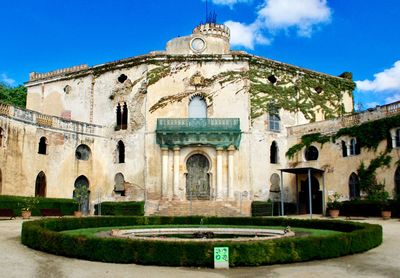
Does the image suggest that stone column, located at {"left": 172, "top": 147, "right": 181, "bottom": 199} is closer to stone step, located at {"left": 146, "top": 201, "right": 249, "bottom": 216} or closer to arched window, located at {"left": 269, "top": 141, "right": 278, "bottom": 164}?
stone step, located at {"left": 146, "top": 201, "right": 249, "bottom": 216}

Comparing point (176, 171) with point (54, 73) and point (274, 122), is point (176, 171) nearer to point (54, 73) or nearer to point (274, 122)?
point (274, 122)

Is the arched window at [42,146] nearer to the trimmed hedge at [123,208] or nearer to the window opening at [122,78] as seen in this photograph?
the trimmed hedge at [123,208]

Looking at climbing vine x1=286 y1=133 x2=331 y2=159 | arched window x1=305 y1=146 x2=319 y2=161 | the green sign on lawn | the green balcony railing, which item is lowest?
the green sign on lawn

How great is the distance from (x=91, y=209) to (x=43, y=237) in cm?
2447

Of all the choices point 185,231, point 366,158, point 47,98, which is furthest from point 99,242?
point 47,98

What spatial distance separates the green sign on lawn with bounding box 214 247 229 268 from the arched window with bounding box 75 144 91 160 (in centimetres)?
2841

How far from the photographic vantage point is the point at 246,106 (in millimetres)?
37531

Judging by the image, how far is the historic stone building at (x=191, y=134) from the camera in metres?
35.0

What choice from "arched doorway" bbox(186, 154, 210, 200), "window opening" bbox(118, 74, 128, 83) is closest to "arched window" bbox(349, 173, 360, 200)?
"arched doorway" bbox(186, 154, 210, 200)

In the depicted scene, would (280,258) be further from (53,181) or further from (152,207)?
(53,181)

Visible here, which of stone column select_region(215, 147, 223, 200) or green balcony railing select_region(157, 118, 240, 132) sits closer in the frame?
stone column select_region(215, 147, 223, 200)

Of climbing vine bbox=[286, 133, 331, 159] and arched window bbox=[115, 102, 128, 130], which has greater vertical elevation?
arched window bbox=[115, 102, 128, 130]

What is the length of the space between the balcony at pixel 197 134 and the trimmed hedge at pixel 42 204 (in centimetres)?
883

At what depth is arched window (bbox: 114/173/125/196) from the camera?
37.9 m
